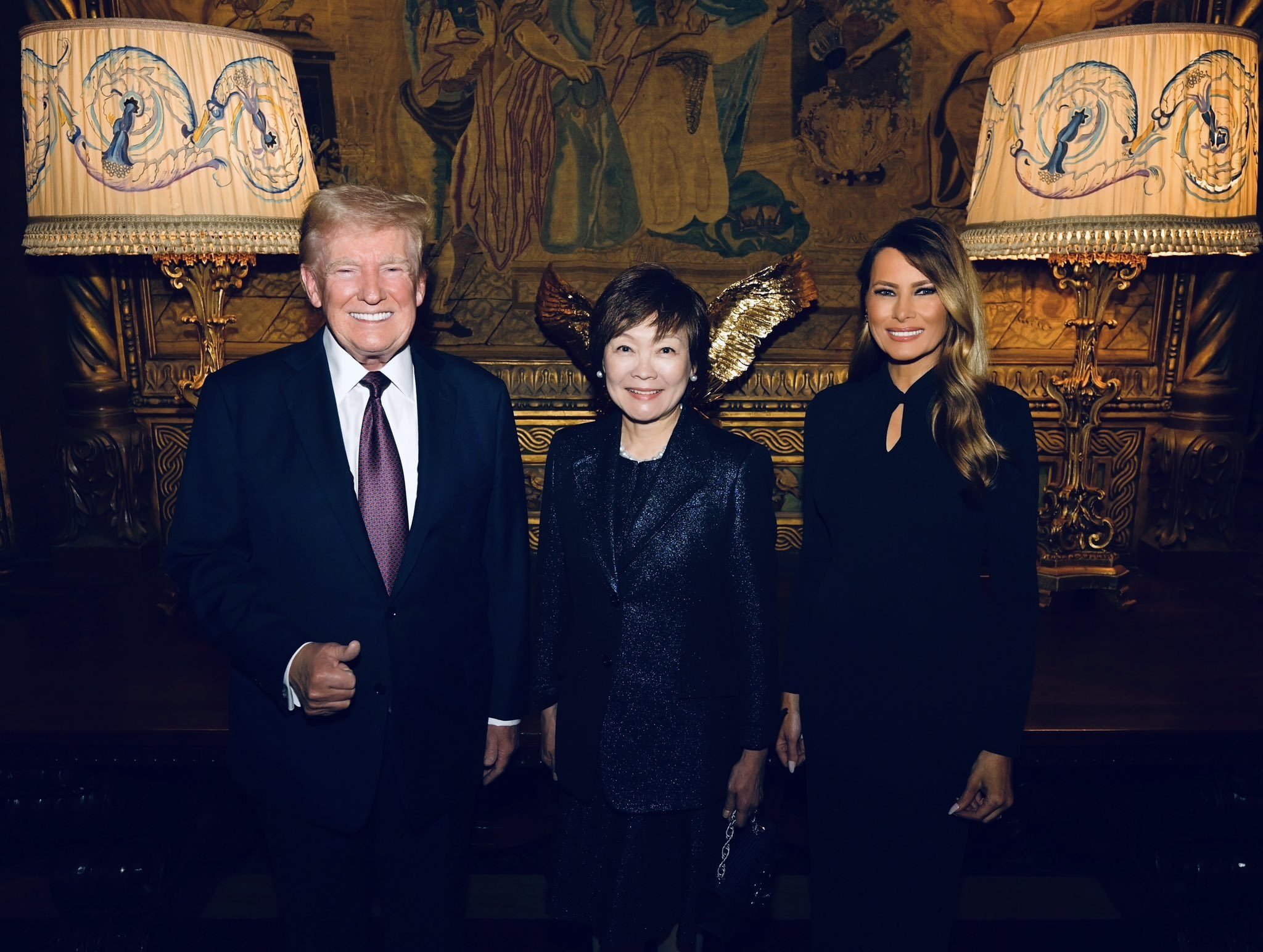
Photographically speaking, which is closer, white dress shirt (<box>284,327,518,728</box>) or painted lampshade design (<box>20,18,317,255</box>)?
white dress shirt (<box>284,327,518,728</box>)

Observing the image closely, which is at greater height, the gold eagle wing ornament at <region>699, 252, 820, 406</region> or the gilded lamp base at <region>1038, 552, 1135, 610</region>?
the gold eagle wing ornament at <region>699, 252, 820, 406</region>

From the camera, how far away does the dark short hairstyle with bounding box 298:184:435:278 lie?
1696mm

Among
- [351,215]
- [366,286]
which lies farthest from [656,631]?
[351,215]

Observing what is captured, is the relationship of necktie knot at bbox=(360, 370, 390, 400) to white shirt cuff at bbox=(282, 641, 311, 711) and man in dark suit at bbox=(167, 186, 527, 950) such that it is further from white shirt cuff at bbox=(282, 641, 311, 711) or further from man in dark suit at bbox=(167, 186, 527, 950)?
white shirt cuff at bbox=(282, 641, 311, 711)

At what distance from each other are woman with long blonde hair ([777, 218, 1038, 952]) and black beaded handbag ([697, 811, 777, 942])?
0.18 m

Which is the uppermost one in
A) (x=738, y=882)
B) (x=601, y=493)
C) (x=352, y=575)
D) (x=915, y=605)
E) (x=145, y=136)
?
(x=145, y=136)

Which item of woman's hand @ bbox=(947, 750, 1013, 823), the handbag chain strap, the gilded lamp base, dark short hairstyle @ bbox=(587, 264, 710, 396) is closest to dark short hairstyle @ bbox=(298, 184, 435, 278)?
dark short hairstyle @ bbox=(587, 264, 710, 396)

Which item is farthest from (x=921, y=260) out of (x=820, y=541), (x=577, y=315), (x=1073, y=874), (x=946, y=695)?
(x=1073, y=874)

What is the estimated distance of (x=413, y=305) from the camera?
5.80 feet

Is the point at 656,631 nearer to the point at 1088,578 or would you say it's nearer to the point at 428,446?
the point at 428,446

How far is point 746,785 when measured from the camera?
1.90 meters

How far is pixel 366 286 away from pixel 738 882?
4.58 ft

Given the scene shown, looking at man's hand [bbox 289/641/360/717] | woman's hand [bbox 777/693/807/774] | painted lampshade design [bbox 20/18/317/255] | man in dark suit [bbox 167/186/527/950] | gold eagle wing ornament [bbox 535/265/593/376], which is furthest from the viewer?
gold eagle wing ornament [bbox 535/265/593/376]

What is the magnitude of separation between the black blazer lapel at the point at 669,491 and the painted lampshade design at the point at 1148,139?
4.41 feet
